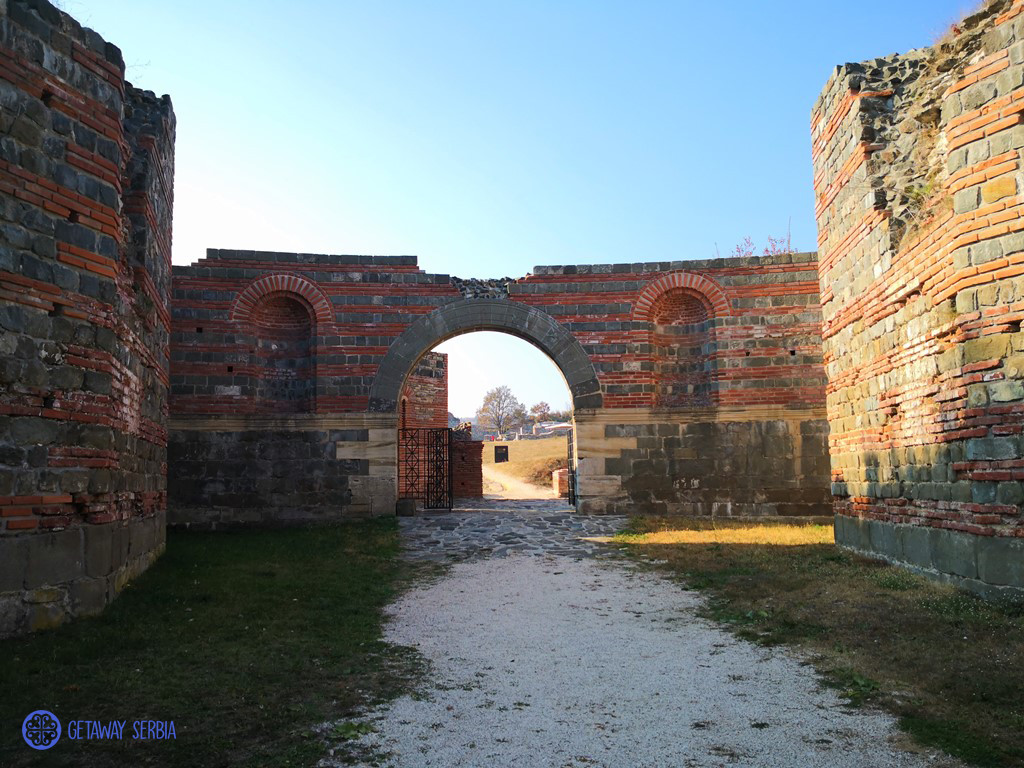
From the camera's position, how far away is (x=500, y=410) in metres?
77.9

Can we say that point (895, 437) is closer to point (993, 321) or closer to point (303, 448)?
point (993, 321)

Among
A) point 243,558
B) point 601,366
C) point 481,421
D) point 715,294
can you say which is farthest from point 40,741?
point 481,421

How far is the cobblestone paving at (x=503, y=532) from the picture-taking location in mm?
11039

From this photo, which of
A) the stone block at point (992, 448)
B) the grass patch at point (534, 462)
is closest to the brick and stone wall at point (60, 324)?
the stone block at point (992, 448)

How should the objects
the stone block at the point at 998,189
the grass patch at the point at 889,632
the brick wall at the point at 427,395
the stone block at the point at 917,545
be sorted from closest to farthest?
1. the grass patch at the point at 889,632
2. the stone block at the point at 998,189
3. the stone block at the point at 917,545
4. the brick wall at the point at 427,395

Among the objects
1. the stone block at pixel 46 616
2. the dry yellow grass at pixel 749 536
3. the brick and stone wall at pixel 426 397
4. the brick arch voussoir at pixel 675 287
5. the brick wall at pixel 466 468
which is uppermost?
the brick arch voussoir at pixel 675 287

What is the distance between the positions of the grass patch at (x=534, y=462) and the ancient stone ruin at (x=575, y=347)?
14791 mm

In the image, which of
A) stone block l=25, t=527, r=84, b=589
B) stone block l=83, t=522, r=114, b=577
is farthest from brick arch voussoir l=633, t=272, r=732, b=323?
stone block l=25, t=527, r=84, b=589

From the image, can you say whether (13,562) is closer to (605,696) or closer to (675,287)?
(605,696)

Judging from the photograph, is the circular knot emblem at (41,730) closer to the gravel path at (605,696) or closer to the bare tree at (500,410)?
the gravel path at (605,696)

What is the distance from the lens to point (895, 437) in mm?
7988

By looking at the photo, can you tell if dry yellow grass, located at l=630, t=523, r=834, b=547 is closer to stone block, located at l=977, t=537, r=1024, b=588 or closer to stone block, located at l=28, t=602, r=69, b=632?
stone block, located at l=977, t=537, r=1024, b=588

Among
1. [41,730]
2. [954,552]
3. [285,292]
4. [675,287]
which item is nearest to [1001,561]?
[954,552]

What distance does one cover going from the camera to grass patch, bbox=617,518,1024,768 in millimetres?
3852
